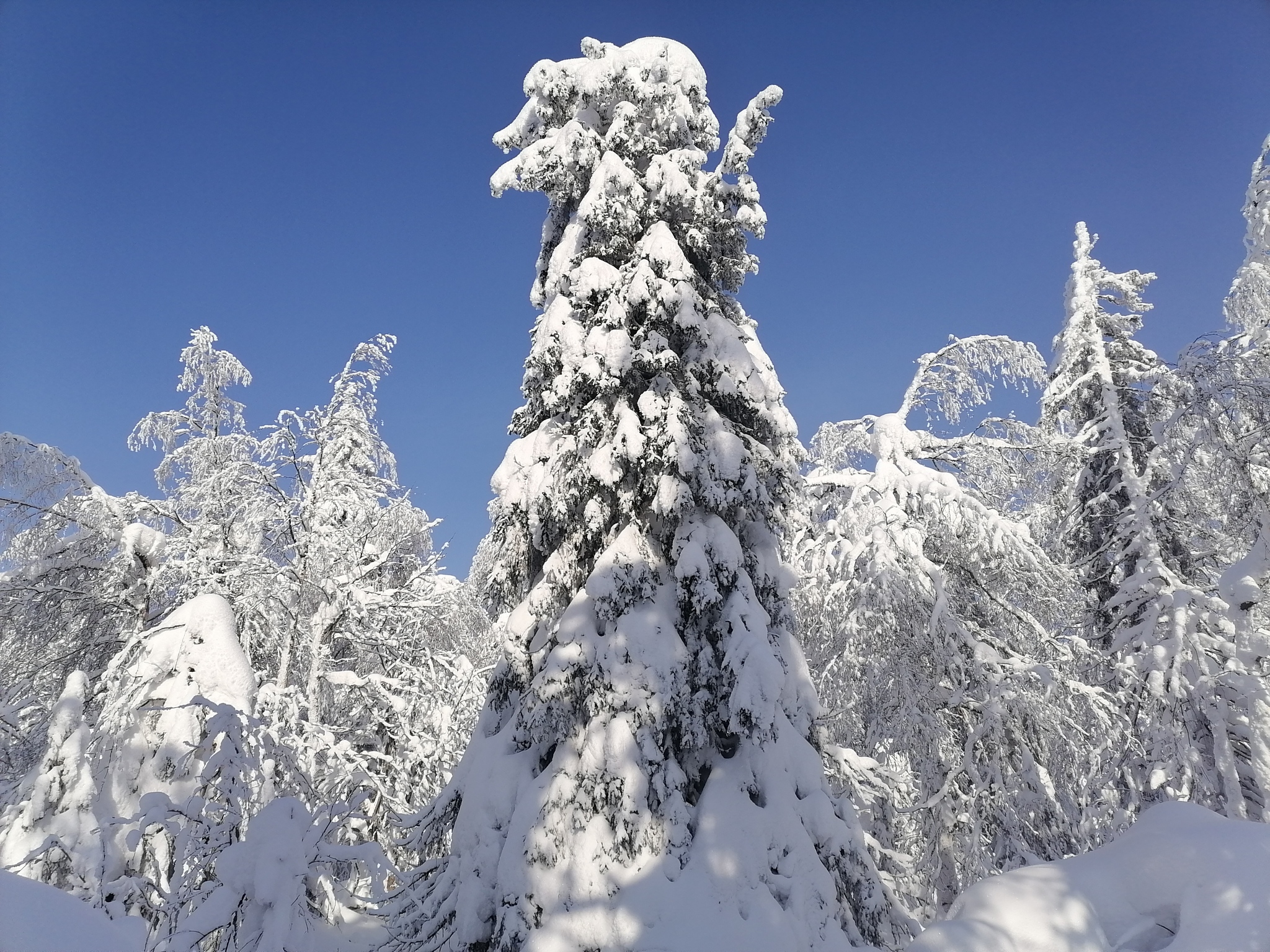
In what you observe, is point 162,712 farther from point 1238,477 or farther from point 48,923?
point 1238,477

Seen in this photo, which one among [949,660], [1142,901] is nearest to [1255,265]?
[949,660]

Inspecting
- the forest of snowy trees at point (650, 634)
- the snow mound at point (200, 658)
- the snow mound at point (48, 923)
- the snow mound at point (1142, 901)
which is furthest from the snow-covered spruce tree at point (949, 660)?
A: the snow mound at point (48, 923)

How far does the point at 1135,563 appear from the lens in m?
13.2

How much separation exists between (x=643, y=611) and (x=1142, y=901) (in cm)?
405

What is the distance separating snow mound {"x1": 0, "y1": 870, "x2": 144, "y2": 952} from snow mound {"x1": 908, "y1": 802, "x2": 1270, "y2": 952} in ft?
14.2

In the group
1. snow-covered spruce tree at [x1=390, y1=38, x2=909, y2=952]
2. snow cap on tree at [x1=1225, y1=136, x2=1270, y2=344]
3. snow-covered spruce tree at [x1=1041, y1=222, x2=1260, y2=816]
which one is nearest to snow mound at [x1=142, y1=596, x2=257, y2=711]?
snow-covered spruce tree at [x1=390, y1=38, x2=909, y2=952]

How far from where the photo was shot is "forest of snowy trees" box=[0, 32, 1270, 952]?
19.2ft

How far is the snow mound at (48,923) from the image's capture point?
8.46 ft

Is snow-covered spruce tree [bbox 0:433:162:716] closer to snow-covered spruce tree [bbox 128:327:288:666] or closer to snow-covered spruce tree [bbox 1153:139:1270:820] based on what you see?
snow-covered spruce tree [bbox 128:327:288:666]

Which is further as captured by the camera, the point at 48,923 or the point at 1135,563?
the point at 1135,563

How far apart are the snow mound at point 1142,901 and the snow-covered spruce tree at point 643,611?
161cm

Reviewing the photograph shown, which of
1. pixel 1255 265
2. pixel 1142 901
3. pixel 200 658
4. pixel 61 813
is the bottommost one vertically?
pixel 61 813

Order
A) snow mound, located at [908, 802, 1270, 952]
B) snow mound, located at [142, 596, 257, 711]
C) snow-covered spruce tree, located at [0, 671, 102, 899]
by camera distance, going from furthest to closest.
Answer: snow mound, located at [142, 596, 257, 711] < snow-covered spruce tree, located at [0, 671, 102, 899] < snow mound, located at [908, 802, 1270, 952]

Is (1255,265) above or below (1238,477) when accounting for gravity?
above
